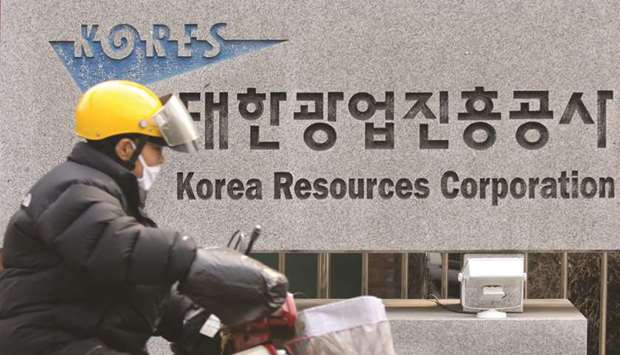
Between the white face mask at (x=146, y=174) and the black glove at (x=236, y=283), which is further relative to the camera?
the white face mask at (x=146, y=174)

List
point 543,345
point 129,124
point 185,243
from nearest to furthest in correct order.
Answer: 1. point 185,243
2. point 129,124
3. point 543,345

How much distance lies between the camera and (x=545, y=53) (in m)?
7.24

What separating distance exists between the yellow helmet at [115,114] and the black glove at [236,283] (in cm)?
57

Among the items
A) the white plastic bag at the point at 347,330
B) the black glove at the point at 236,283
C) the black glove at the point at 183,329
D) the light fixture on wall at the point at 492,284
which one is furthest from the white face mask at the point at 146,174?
the light fixture on wall at the point at 492,284

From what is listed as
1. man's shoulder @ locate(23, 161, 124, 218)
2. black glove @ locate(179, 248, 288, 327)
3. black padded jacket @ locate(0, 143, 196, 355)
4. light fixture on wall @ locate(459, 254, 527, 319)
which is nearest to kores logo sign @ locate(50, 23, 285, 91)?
light fixture on wall @ locate(459, 254, 527, 319)

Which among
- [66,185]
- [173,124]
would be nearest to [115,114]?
[173,124]

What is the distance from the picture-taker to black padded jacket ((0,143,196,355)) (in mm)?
4156

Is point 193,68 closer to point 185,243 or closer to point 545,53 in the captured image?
point 545,53

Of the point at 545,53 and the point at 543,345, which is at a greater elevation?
the point at 545,53

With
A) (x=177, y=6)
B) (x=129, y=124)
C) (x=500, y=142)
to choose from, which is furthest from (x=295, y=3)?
(x=129, y=124)

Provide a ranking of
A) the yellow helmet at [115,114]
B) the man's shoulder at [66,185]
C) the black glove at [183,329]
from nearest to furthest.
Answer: the man's shoulder at [66,185] < the yellow helmet at [115,114] < the black glove at [183,329]

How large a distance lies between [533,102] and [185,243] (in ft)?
A: 11.6

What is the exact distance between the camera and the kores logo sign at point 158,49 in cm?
730

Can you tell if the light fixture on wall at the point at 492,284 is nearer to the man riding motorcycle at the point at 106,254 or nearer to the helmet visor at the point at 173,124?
the man riding motorcycle at the point at 106,254
